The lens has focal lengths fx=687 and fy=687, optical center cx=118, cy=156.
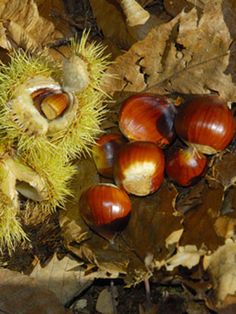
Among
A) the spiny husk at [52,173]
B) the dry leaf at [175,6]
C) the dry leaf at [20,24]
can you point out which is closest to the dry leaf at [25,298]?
the spiny husk at [52,173]

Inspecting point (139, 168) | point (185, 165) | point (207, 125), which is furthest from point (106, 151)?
point (207, 125)

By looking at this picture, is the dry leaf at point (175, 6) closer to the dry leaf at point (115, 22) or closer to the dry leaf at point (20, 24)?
the dry leaf at point (115, 22)

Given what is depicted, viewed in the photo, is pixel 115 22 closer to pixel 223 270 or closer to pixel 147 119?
pixel 147 119

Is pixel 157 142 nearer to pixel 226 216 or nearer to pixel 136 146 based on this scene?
pixel 136 146

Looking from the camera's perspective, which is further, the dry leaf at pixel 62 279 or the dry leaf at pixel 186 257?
the dry leaf at pixel 62 279

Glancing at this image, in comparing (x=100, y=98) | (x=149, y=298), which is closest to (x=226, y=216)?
(x=149, y=298)
